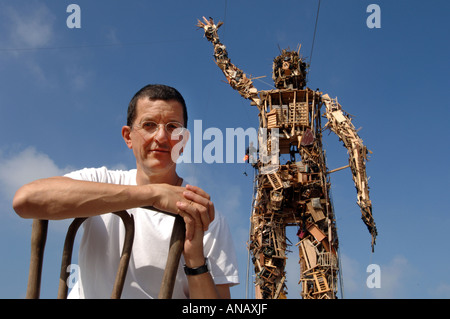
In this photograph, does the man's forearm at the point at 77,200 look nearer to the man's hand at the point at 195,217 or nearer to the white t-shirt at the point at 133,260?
the man's hand at the point at 195,217

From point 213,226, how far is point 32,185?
0.95 metres

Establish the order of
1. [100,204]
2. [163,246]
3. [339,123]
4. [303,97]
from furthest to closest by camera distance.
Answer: [303,97] → [339,123] → [163,246] → [100,204]

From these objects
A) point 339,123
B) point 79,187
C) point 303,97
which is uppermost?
point 303,97

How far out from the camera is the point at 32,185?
179 cm

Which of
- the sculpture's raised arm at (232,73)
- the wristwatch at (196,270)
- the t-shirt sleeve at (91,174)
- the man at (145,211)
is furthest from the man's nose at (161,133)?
the sculpture's raised arm at (232,73)

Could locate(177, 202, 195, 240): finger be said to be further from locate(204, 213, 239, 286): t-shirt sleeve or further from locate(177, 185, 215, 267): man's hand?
locate(204, 213, 239, 286): t-shirt sleeve

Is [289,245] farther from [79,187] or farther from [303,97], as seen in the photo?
[79,187]

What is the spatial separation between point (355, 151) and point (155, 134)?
22.9 feet

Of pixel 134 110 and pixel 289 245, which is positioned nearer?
pixel 134 110

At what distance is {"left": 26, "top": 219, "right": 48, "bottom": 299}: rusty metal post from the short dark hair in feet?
2.62

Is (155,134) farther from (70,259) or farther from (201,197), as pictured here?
(70,259)

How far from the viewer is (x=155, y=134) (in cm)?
218
